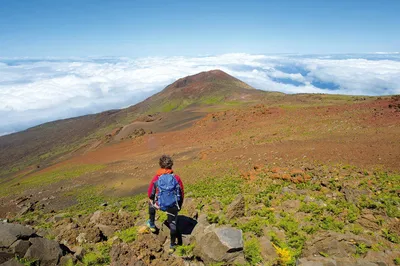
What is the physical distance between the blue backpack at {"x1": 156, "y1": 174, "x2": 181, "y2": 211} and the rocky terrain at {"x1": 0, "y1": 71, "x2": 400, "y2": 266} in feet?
3.07

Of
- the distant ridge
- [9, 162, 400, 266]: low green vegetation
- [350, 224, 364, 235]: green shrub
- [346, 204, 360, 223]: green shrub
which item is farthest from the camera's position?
the distant ridge

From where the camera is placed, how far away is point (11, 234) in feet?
16.2

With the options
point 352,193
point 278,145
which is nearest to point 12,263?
point 352,193

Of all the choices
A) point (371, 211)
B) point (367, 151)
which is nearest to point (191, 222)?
point (371, 211)

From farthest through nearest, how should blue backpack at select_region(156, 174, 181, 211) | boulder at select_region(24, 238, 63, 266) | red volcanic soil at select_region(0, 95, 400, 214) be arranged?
red volcanic soil at select_region(0, 95, 400, 214)
blue backpack at select_region(156, 174, 181, 211)
boulder at select_region(24, 238, 63, 266)

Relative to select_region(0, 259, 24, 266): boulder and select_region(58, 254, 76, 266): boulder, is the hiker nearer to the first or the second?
select_region(58, 254, 76, 266): boulder

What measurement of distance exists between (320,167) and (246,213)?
5.68 metres

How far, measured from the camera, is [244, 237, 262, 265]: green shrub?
533 centimetres

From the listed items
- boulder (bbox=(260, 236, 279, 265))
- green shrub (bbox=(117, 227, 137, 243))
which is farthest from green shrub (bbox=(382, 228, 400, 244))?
green shrub (bbox=(117, 227, 137, 243))

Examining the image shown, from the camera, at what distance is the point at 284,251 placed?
215 inches

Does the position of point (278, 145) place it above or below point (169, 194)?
below

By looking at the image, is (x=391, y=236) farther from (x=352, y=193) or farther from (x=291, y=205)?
(x=291, y=205)

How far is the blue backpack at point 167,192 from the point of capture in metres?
5.97

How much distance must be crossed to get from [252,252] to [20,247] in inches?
178
